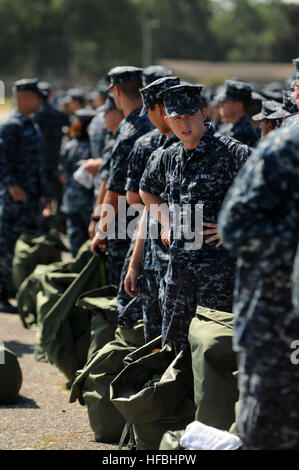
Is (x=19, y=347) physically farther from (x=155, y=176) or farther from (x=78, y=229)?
(x=155, y=176)

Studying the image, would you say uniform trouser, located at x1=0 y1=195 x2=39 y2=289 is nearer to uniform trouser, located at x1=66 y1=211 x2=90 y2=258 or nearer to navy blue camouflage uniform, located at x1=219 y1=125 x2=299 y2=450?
uniform trouser, located at x1=66 y1=211 x2=90 y2=258

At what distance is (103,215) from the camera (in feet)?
21.2

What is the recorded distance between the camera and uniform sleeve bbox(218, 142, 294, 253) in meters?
3.14

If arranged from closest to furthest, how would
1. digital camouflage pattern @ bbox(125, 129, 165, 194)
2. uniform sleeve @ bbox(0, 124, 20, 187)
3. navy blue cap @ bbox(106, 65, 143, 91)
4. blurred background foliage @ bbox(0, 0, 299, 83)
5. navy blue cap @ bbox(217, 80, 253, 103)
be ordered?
digital camouflage pattern @ bbox(125, 129, 165, 194) → navy blue cap @ bbox(106, 65, 143, 91) → navy blue cap @ bbox(217, 80, 253, 103) → uniform sleeve @ bbox(0, 124, 20, 187) → blurred background foliage @ bbox(0, 0, 299, 83)

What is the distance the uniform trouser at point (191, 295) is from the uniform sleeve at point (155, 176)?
544 millimetres

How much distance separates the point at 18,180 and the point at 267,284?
243 inches

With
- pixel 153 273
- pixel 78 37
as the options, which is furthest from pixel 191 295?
pixel 78 37

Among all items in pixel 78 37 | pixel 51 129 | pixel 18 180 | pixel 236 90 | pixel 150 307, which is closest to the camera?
pixel 150 307

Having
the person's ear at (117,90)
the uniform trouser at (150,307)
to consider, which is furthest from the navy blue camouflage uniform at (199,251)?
the person's ear at (117,90)

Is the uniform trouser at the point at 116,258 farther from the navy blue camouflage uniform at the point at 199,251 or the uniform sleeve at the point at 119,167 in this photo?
the navy blue camouflage uniform at the point at 199,251

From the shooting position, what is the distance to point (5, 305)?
925 centimetres

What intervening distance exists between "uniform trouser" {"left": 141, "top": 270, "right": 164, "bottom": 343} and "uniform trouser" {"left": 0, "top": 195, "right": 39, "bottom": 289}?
4.14 metres

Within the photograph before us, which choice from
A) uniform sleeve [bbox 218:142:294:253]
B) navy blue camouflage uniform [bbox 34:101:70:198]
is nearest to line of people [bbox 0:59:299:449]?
uniform sleeve [bbox 218:142:294:253]

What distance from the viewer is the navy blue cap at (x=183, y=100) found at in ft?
15.0
